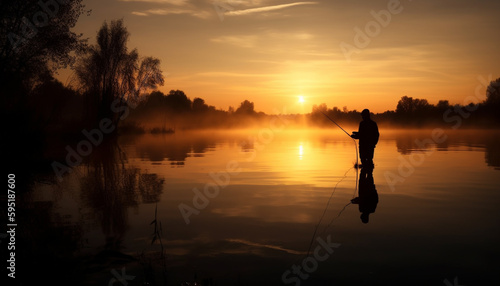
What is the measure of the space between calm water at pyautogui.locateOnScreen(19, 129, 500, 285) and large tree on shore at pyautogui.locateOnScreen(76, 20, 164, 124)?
1237 inches

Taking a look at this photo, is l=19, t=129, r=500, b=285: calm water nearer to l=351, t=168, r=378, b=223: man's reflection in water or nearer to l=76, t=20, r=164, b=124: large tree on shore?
l=351, t=168, r=378, b=223: man's reflection in water

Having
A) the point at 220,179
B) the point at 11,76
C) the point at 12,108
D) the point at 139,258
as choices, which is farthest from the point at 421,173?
the point at 11,76

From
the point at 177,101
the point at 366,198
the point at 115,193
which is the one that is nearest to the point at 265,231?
the point at 366,198

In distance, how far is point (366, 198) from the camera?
1058 centimetres

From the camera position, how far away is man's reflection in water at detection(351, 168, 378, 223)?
896 cm

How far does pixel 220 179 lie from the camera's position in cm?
1434

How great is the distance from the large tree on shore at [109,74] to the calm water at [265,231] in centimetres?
3141

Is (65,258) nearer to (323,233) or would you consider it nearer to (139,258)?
(139,258)

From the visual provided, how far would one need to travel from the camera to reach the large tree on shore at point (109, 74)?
141 feet

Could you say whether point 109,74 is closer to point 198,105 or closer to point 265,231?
point 265,231

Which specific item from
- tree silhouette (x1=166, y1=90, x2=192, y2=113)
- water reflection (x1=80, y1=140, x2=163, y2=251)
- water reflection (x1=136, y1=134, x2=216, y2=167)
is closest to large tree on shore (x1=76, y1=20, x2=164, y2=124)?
water reflection (x1=136, y1=134, x2=216, y2=167)

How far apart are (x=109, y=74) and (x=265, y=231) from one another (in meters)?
41.5

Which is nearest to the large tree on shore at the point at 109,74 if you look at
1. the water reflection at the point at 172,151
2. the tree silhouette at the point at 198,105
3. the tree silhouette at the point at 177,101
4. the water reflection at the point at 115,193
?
the water reflection at the point at 172,151

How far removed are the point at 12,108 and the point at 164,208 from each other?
481 inches
